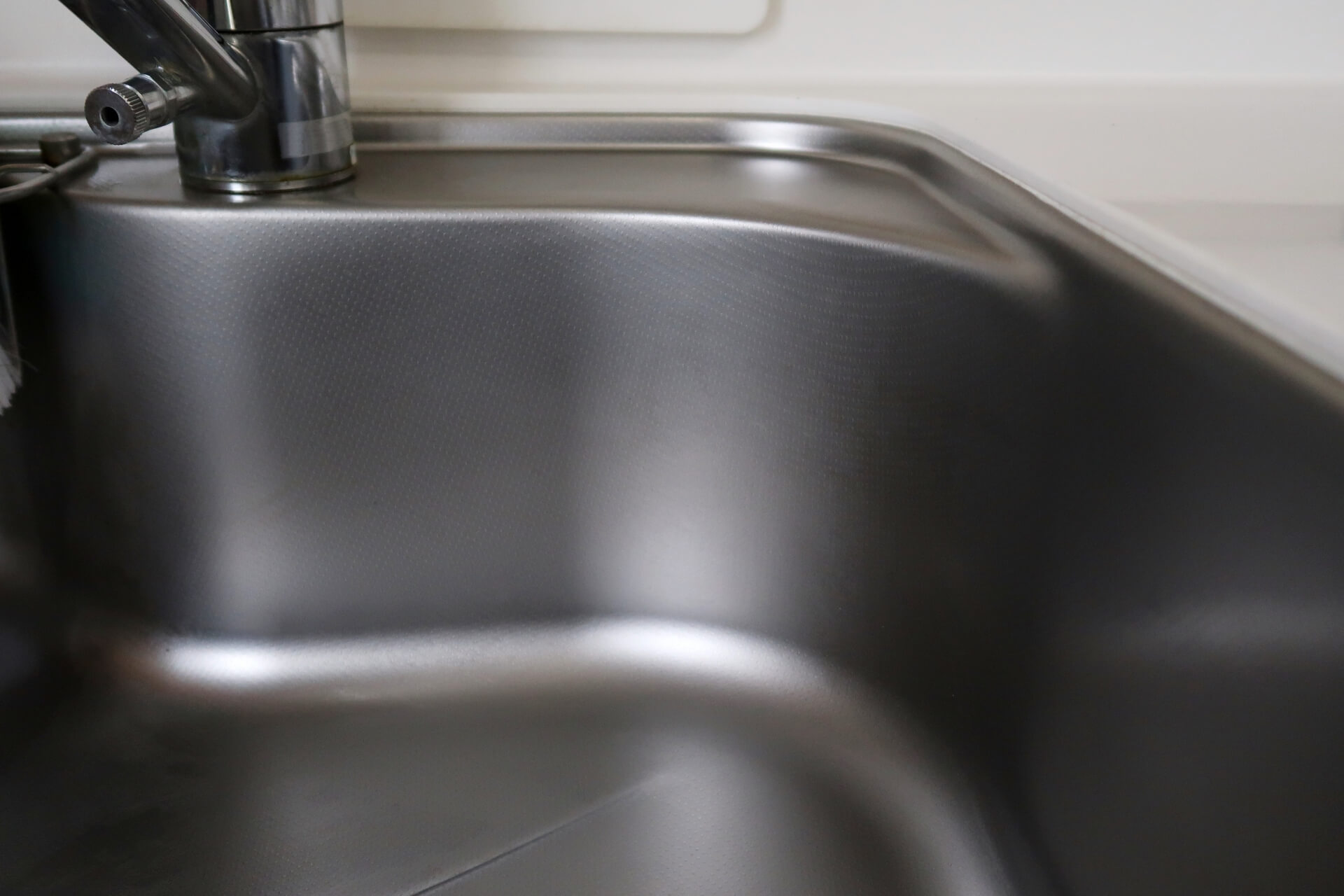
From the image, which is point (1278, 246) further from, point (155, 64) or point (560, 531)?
point (155, 64)

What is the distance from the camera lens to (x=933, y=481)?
44 cm

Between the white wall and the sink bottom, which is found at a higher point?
the white wall

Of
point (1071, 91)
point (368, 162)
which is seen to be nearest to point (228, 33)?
point (368, 162)

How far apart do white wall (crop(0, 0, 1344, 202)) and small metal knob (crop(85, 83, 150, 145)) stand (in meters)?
0.22

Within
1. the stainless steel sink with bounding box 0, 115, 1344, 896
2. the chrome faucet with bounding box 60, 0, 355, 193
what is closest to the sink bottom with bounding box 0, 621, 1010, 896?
the stainless steel sink with bounding box 0, 115, 1344, 896

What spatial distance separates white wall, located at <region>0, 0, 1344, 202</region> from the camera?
0.61 metres

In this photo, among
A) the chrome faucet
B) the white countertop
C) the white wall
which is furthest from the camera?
the white wall

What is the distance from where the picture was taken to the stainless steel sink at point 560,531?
41 cm

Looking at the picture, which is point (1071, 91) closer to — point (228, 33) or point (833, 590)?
point (833, 590)

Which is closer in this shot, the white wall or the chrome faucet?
the chrome faucet

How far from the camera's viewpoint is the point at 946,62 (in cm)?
67

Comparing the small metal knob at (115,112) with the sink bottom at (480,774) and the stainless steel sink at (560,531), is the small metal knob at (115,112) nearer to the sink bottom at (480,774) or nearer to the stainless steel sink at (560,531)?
the stainless steel sink at (560,531)

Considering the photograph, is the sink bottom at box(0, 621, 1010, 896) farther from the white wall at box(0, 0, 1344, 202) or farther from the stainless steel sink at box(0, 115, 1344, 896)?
the white wall at box(0, 0, 1344, 202)

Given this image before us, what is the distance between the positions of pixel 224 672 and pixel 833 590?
31 centimetres
